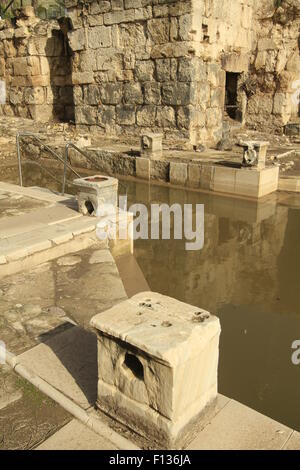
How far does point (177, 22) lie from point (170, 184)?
4.21 metres

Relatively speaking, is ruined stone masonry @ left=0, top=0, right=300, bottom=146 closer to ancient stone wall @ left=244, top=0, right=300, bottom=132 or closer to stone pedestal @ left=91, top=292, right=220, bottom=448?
ancient stone wall @ left=244, top=0, right=300, bottom=132

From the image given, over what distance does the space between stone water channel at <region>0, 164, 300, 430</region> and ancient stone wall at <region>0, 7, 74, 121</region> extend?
25.7 ft

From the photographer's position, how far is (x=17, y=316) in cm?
349

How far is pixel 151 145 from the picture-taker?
9.70 meters

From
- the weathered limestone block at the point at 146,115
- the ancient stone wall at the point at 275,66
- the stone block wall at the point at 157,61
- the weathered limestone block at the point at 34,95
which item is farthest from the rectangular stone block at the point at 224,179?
the weathered limestone block at the point at 34,95

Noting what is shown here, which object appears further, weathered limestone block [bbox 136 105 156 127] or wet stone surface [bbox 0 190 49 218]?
weathered limestone block [bbox 136 105 156 127]

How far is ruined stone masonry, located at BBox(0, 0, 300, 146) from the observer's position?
10.6 metres

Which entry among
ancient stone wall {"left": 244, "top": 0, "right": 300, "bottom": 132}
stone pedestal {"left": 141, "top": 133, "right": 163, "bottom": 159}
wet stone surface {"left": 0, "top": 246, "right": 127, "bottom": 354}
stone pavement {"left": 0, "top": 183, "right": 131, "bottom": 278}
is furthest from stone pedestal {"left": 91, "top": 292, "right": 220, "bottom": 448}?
ancient stone wall {"left": 244, "top": 0, "right": 300, "bottom": 132}

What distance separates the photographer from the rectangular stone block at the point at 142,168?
9.83 m

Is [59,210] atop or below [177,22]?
below

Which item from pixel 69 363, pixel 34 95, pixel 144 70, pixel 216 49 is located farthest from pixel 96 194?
pixel 34 95

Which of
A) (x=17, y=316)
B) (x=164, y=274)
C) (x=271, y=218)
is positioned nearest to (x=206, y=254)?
(x=164, y=274)

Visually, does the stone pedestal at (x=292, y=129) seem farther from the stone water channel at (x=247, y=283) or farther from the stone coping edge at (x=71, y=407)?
the stone coping edge at (x=71, y=407)

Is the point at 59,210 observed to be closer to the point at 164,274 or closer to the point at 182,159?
the point at 164,274
